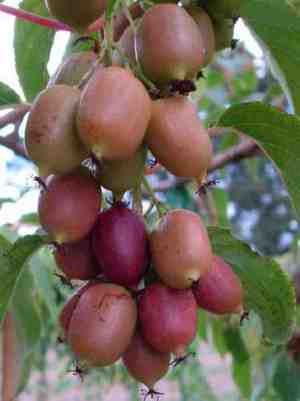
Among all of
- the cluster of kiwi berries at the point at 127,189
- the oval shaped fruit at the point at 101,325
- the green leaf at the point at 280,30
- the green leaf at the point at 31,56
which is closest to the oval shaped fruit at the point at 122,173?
the cluster of kiwi berries at the point at 127,189

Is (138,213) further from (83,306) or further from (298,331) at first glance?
(298,331)

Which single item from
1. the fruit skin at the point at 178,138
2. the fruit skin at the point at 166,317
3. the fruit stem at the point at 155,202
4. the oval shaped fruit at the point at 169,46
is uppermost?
the oval shaped fruit at the point at 169,46

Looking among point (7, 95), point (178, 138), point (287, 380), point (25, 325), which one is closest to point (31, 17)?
point (7, 95)

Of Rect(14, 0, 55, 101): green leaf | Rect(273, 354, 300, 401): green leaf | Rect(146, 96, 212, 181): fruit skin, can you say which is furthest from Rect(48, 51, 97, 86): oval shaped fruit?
Rect(273, 354, 300, 401): green leaf

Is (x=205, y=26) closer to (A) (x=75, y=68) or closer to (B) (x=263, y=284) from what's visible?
(A) (x=75, y=68)

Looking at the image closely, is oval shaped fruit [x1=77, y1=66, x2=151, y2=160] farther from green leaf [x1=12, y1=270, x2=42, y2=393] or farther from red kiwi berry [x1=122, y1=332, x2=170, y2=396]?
green leaf [x1=12, y1=270, x2=42, y2=393]

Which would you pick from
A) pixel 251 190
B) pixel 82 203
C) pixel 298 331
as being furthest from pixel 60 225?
pixel 251 190

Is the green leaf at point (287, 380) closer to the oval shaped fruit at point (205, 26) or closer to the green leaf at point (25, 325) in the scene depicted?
the green leaf at point (25, 325)
